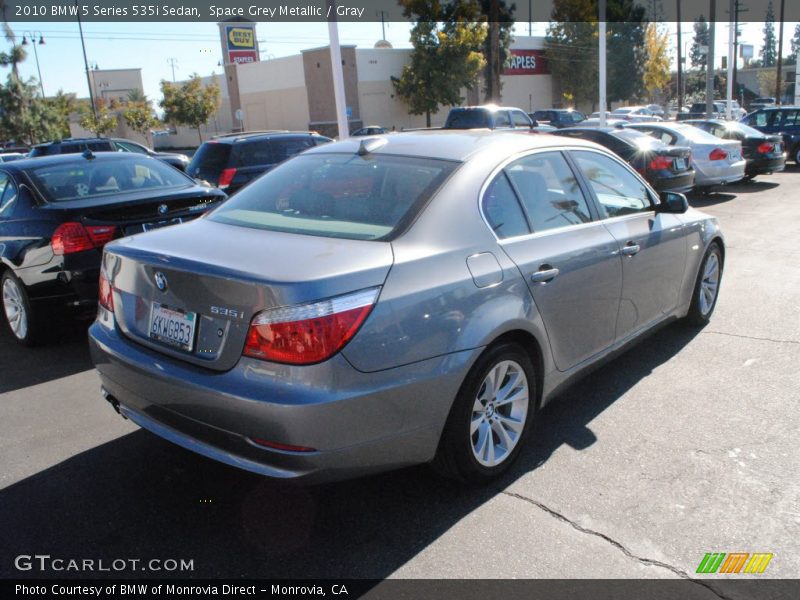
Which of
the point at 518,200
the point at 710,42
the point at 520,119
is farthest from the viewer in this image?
the point at 710,42

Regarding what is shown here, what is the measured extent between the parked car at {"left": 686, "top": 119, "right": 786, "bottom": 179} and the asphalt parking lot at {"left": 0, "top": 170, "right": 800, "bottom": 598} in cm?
1267

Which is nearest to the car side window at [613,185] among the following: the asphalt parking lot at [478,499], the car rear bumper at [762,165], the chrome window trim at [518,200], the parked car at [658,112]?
the chrome window trim at [518,200]

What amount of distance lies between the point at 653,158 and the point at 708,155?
2.74 meters

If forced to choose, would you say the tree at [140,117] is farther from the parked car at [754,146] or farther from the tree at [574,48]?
the parked car at [754,146]

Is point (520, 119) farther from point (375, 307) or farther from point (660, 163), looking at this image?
point (375, 307)

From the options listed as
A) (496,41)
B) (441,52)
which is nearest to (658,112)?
(441,52)

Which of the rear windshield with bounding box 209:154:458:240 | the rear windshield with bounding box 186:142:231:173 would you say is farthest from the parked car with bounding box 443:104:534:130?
the rear windshield with bounding box 209:154:458:240

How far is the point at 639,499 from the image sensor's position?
3.28 metres

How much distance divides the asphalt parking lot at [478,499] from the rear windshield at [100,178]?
75.1 inches

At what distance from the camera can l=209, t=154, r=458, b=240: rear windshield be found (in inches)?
128

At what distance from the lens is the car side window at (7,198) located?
5816 mm

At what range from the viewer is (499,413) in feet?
11.3

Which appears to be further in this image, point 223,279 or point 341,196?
point 341,196

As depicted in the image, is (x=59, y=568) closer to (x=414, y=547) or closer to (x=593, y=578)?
(x=414, y=547)
